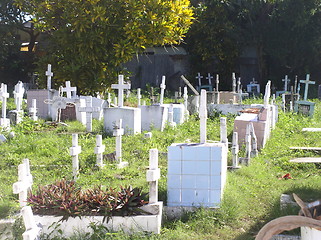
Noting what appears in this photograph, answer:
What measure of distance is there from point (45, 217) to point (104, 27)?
10714mm

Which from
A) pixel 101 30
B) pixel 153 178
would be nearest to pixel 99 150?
pixel 153 178

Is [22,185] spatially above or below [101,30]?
below

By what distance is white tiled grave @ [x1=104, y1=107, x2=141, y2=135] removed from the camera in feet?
42.0

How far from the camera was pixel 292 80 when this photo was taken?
87.1 feet

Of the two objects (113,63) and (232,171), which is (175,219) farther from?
(113,63)

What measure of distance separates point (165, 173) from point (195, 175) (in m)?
1.72

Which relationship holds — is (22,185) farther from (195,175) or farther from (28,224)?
(195,175)

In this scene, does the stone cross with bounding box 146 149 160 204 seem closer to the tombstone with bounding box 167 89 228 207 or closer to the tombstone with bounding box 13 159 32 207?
the tombstone with bounding box 167 89 228 207

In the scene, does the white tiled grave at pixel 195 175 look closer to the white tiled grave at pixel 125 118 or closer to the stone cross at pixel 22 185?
the stone cross at pixel 22 185

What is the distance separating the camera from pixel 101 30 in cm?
1634

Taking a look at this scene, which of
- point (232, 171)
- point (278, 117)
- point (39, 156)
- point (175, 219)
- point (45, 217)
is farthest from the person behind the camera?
point (278, 117)

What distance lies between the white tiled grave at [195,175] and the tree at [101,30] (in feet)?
30.8

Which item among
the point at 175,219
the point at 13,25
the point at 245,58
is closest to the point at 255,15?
the point at 245,58

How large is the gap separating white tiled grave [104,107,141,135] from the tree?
11.9 feet
